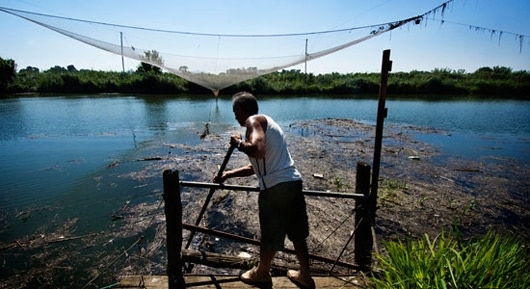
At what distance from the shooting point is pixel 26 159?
8891 mm

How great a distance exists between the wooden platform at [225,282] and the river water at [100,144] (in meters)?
2.84

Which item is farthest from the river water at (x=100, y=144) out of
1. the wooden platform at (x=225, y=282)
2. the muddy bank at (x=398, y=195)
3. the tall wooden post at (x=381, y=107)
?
the tall wooden post at (x=381, y=107)

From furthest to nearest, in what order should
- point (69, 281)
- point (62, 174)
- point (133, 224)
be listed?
point (62, 174) → point (133, 224) → point (69, 281)

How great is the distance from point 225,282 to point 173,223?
2.58 feet

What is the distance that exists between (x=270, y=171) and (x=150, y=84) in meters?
37.1

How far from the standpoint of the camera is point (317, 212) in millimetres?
5617

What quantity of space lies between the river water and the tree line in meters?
16.1

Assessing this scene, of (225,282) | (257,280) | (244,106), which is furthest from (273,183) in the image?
(225,282)

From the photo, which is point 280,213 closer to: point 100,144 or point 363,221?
point 363,221

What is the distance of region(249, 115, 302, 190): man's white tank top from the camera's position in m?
2.41

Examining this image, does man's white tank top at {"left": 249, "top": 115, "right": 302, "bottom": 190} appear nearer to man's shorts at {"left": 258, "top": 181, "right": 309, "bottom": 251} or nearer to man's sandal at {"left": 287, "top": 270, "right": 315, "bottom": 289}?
man's shorts at {"left": 258, "top": 181, "right": 309, "bottom": 251}

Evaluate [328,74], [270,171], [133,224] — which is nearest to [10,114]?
[133,224]

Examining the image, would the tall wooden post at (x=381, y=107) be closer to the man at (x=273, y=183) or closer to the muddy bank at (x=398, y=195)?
the muddy bank at (x=398, y=195)

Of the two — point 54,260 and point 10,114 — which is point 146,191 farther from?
point 10,114
